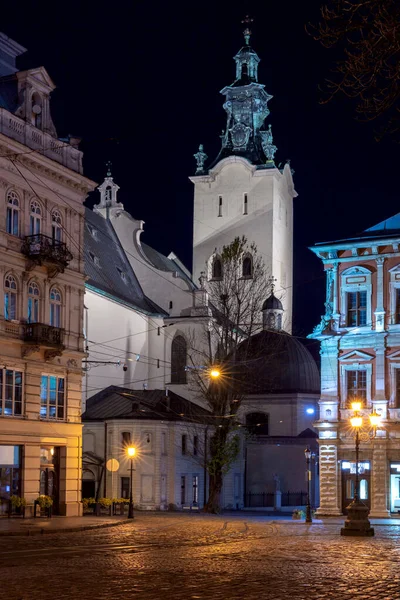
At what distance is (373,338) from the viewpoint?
53.6m

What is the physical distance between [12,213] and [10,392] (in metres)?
6.90

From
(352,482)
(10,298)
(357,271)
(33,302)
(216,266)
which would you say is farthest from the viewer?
(216,266)

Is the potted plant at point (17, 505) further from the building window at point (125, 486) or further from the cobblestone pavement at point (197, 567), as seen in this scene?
the building window at point (125, 486)

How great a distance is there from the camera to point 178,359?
240 ft

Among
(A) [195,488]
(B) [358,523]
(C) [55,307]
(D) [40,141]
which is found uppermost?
(D) [40,141]

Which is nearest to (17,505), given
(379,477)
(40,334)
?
(40,334)

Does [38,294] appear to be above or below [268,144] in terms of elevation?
below

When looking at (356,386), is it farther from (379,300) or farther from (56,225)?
(56,225)

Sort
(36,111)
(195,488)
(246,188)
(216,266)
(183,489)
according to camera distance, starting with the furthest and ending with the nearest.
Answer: (246,188) < (216,266) < (195,488) < (183,489) < (36,111)

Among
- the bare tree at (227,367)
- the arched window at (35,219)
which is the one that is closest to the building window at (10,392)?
the arched window at (35,219)

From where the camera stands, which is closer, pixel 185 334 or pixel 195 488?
pixel 195 488

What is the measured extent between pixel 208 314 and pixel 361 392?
66.1ft

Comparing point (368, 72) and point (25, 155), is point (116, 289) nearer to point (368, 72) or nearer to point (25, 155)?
point (25, 155)

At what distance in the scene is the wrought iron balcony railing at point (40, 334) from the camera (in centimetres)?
4003
